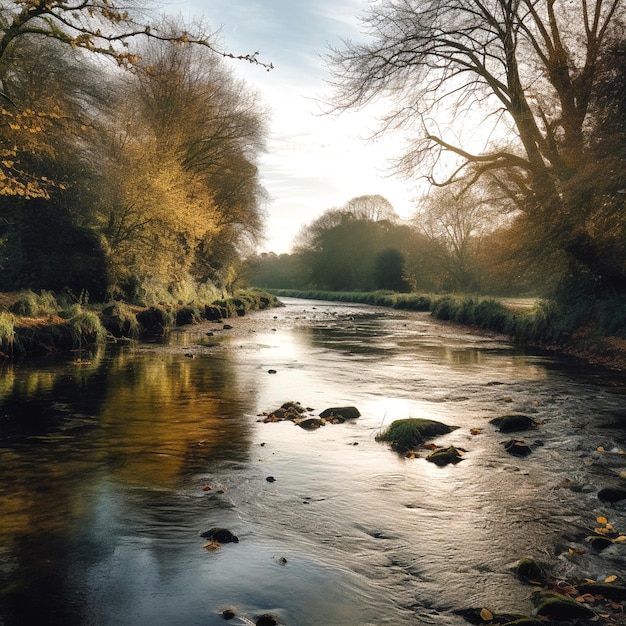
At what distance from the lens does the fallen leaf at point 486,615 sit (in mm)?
3938

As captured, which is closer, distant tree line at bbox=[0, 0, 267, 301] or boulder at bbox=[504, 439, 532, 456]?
boulder at bbox=[504, 439, 532, 456]

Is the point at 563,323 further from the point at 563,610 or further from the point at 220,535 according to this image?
the point at 220,535

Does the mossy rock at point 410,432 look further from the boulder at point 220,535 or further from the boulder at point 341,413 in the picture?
the boulder at point 220,535

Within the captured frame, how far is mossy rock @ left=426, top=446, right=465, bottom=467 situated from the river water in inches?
9.9

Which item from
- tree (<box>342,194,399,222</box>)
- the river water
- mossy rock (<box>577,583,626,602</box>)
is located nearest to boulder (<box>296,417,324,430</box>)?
the river water

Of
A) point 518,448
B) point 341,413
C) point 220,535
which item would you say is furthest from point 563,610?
point 341,413

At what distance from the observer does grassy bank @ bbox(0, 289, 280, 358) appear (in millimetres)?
16156

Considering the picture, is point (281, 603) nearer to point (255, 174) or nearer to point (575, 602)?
point (575, 602)

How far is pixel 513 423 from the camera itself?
9.34 metres

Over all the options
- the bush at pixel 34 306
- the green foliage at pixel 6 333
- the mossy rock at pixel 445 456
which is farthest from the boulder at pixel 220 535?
the bush at pixel 34 306

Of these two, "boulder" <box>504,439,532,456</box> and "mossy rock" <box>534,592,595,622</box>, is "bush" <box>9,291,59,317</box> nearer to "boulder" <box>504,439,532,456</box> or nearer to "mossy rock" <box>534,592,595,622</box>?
"boulder" <box>504,439,532,456</box>

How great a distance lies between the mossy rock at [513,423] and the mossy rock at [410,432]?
865 millimetres

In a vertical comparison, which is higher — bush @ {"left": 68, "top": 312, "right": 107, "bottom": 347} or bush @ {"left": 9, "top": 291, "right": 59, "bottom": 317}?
bush @ {"left": 9, "top": 291, "right": 59, "bottom": 317}

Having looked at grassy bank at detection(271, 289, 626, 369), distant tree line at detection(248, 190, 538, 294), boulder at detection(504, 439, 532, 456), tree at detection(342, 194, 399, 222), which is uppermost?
tree at detection(342, 194, 399, 222)
